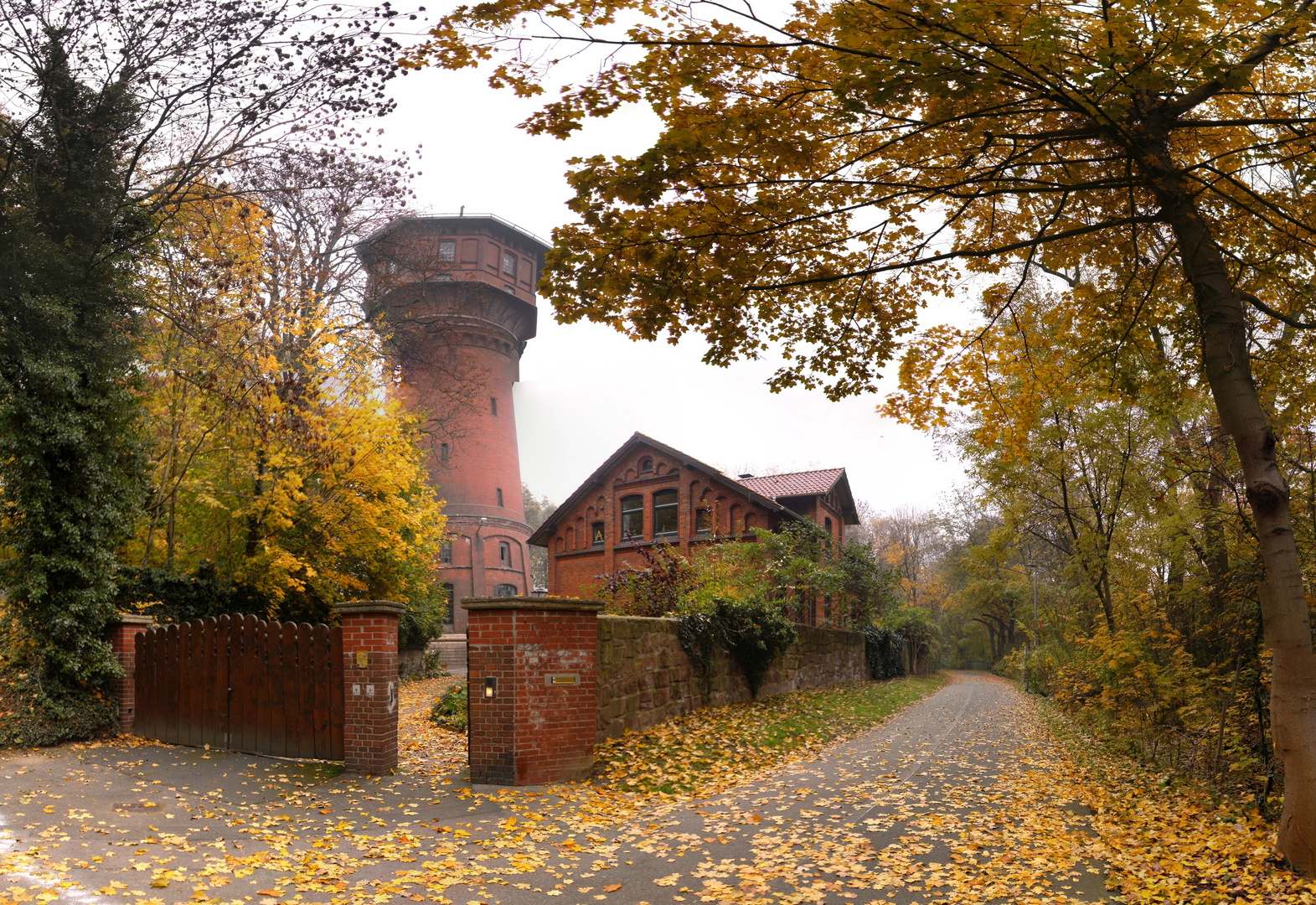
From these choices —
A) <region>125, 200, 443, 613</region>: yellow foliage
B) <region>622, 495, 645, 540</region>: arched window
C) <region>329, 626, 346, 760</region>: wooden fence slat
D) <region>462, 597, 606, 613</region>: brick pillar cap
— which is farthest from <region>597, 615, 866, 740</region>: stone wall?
<region>622, 495, 645, 540</region>: arched window

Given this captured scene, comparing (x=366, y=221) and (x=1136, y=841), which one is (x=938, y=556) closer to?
(x=366, y=221)

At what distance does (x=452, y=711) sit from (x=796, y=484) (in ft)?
75.8

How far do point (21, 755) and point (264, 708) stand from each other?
115 inches

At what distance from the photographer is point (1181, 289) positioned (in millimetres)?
8039

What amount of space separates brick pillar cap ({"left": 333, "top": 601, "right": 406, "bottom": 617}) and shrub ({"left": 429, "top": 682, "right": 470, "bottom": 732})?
14.4 ft

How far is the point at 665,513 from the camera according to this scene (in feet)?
108

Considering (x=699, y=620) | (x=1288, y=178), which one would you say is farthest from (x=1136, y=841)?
(x=1288, y=178)

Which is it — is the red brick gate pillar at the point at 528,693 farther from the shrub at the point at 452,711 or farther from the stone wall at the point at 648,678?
the shrub at the point at 452,711

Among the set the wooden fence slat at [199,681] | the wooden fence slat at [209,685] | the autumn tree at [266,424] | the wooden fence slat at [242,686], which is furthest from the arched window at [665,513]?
the wooden fence slat at [242,686]

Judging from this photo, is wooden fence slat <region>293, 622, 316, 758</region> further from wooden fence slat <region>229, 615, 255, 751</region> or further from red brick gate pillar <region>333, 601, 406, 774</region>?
wooden fence slat <region>229, 615, 255, 751</region>

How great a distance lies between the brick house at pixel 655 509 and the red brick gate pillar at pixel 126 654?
18.9m

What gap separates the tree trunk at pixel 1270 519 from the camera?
5770 mm

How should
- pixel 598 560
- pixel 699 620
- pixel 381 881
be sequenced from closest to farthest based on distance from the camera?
pixel 381 881 < pixel 699 620 < pixel 598 560

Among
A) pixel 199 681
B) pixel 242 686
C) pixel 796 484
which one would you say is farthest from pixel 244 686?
pixel 796 484
